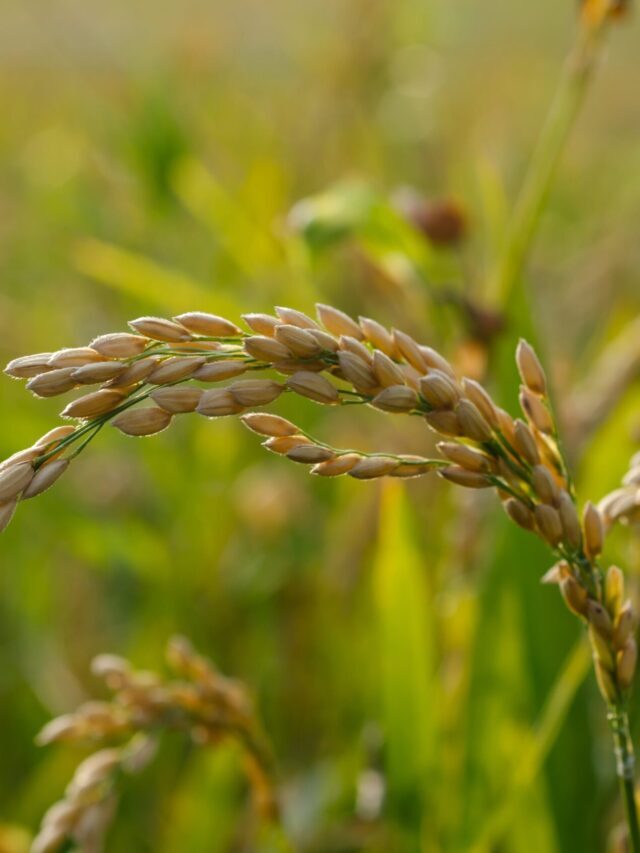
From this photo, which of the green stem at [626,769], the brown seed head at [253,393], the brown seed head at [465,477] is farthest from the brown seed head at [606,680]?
the brown seed head at [253,393]

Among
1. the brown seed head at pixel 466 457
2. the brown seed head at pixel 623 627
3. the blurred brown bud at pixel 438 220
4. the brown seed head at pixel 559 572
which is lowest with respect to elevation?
the brown seed head at pixel 623 627

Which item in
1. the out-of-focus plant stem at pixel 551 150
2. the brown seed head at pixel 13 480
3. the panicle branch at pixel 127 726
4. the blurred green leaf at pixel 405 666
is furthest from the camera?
the out-of-focus plant stem at pixel 551 150

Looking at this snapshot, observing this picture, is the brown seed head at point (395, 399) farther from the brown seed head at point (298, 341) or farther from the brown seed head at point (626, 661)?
the brown seed head at point (626, 661)

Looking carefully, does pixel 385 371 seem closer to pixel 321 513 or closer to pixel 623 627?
pixel 623 627

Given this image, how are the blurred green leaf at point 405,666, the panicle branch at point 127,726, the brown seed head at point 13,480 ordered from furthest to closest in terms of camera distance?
the blurred green leaf at point 405,666 → the panicle branch at point 127,726 → the brown seed head at point 13,480

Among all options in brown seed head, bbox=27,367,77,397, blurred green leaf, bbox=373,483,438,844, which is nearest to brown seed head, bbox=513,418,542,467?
brown seed head, bbox=27,367,77,397
